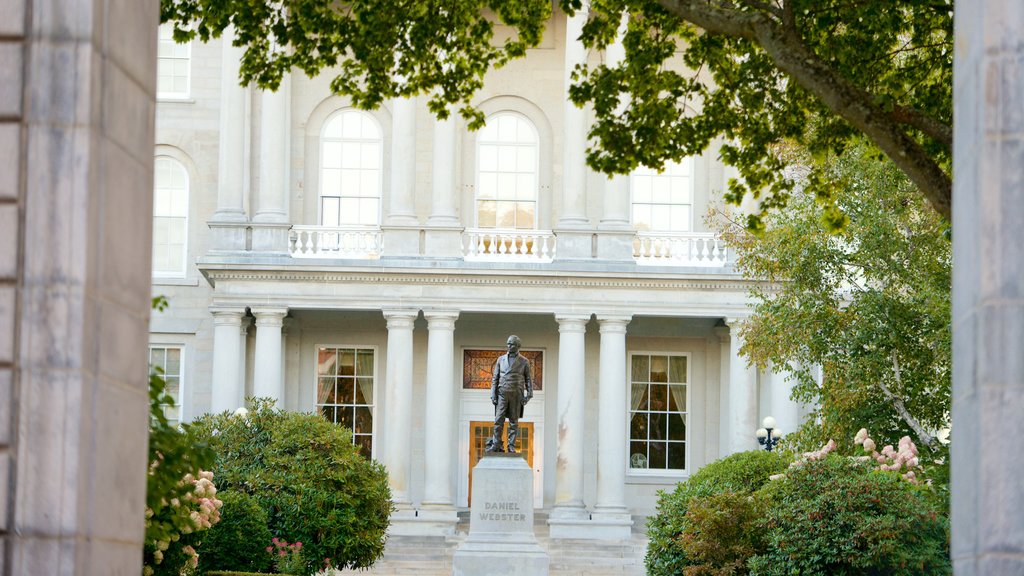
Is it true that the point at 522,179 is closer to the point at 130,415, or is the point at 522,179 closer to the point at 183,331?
the point at 183,331

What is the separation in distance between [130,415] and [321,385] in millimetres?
32638

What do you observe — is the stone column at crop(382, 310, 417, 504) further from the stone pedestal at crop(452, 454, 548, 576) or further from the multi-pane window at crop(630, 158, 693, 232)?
the stone pedestal at crop(452, 454, 548, 576)

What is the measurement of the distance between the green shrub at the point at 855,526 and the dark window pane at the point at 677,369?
2314 centimetres

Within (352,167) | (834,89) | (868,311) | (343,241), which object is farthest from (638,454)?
(834,89)

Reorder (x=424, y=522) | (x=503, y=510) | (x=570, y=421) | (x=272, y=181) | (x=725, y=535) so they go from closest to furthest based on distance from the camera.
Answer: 1. (x=725, y=535)
2. (x=503, y=510)
3. (x=424, y=522)
4. (x=570, y=421)
5. (x=272, y=181)

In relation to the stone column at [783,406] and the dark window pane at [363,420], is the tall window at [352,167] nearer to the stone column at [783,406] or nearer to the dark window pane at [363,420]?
the dark window pane at [363,420]

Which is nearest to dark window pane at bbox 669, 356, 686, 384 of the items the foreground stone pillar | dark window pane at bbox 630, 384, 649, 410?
dark window pane at bbox 630, 384, 649, 410

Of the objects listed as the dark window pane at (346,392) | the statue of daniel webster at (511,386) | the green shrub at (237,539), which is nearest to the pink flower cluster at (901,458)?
the statue of daniel webster at (511,386)

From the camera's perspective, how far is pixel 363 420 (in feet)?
131

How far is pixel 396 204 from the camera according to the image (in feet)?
124

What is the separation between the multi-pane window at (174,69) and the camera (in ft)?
133

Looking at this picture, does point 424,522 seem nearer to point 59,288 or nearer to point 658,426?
point 658,426

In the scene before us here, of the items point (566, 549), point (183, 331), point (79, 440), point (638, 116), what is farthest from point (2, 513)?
Result: point (183, 331)

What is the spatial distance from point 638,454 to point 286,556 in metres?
19.7
